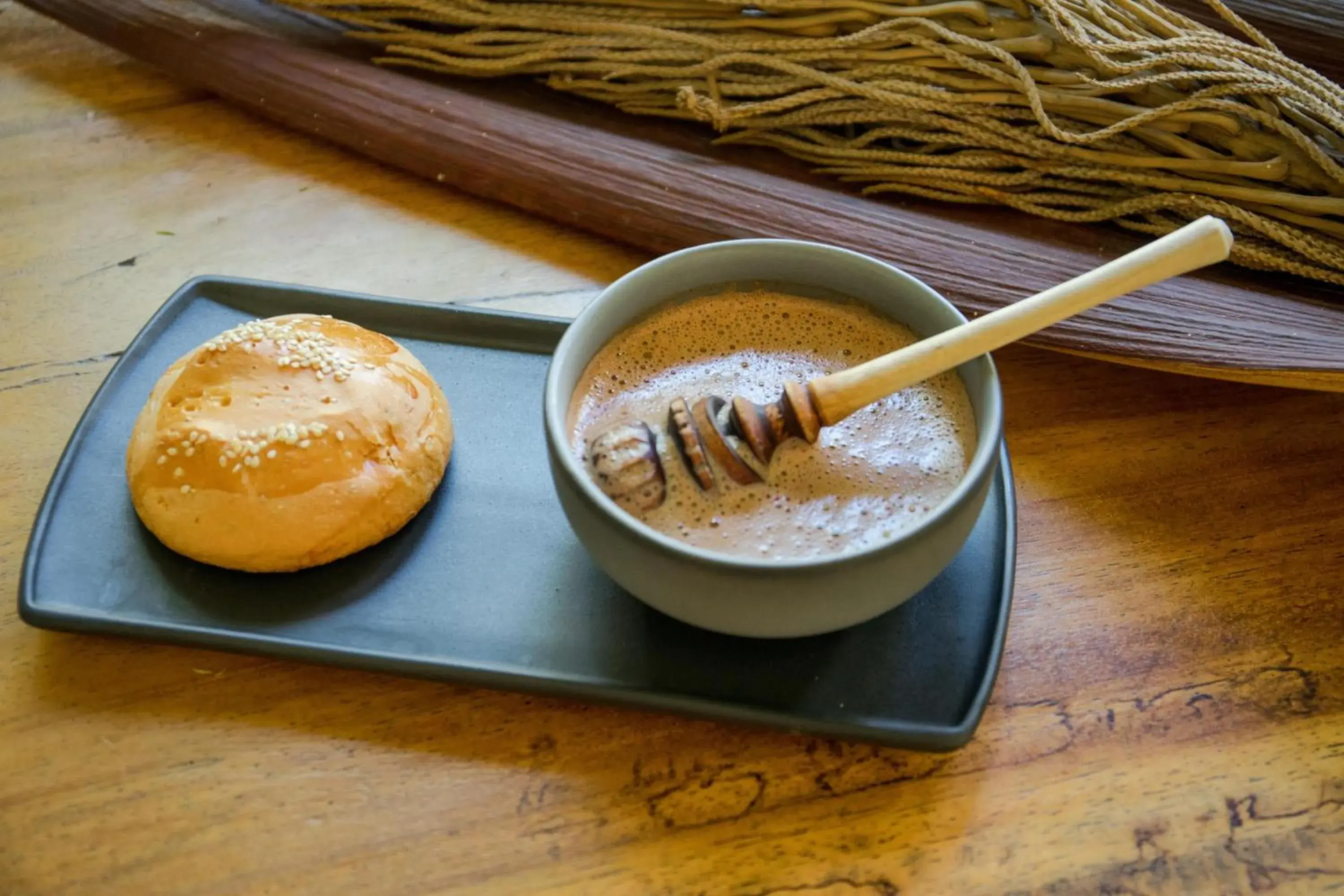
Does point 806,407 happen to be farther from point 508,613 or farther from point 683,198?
point 683,198

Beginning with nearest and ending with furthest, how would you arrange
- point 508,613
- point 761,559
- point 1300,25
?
point 761,559, point 508,613, point 1300,25

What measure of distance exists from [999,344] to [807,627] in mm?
224

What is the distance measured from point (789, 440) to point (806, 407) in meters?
0.04

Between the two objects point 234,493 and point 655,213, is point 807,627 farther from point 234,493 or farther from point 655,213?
point 655,213

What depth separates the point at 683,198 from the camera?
1109 millimetres

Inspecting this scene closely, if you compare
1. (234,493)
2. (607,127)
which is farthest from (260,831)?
(607,127)

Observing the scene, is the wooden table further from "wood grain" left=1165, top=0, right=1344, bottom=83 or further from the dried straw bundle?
"wood grain" left=1165, top=0, right=1344, bottom=83

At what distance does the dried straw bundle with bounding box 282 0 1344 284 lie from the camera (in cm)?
102

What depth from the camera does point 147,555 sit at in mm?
830

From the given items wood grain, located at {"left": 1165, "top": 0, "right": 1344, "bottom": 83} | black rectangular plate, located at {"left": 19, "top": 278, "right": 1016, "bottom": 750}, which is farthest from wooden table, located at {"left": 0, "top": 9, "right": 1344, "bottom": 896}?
wood grain, located at {"left": 1165, "top": 0, "right": 1344, "bottom": 83}

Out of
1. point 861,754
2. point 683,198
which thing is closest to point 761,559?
point 861,754

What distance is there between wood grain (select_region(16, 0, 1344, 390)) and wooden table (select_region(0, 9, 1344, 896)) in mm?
83

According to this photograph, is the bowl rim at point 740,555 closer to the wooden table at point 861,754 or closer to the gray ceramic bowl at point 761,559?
the gray ceramic bowl at point 761,559

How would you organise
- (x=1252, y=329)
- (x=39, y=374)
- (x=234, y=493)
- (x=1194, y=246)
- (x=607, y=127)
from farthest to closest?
1. (x=607, y=127)
2. (x=39, y=374)
3. (x=1252, y=329)
4. (x=234, y=493)
5. (x=1194, y=246)
